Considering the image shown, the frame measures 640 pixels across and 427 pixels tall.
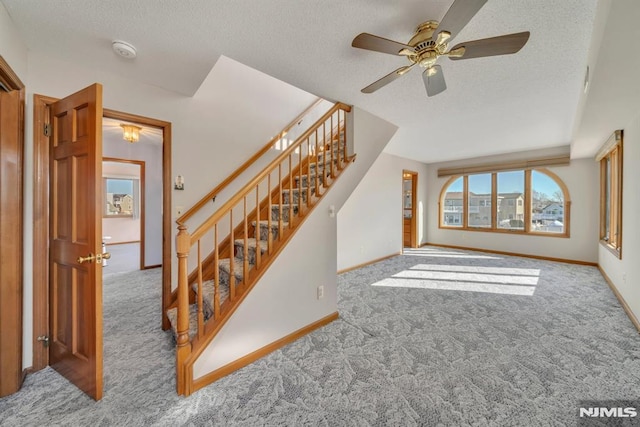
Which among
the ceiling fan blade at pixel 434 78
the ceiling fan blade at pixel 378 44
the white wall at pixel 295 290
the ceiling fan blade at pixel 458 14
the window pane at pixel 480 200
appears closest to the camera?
the ceiling fan blade at pixel 458 14

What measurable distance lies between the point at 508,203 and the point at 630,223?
3.15m

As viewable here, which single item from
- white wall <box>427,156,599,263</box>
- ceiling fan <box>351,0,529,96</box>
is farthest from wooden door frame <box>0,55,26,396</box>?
white wall <box>427,156,599,263</box>

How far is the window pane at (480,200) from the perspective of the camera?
5984 millimetres

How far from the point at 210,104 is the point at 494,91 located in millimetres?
2940

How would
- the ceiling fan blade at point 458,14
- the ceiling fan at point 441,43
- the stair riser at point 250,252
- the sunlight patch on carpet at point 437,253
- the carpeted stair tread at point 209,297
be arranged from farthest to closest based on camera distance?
1. the sunlight patch on carpet at point 437,253
2. the stair riser at point 250,252
3. the carpeted stair tread at point 209,297
4. the ceiling fan at point 441,43
5. the ceiling fan blade at point 458,14

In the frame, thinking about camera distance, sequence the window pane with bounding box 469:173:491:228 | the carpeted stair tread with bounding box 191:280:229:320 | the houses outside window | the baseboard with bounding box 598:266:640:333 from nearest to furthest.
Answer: the carpeted stair tread with bounding box 191:280:229:320 < the baseboard with bounding box 598:266:640:333 < the houses outside window < the window pane with bounding box 469:173:491:228

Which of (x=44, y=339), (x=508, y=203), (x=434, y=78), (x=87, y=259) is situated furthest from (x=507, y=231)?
(x=44, y=339)

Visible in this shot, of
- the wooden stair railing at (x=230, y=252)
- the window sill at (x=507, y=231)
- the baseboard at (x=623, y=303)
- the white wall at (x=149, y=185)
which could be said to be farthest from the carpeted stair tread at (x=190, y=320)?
the window sill at (x=507, y=231)

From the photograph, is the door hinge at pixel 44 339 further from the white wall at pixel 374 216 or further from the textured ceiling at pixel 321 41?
the white wall at pixel 374 216

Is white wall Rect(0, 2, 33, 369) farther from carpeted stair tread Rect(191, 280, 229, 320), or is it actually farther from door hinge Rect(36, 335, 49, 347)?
carpeted stair tread Rect(191, 280, 229, 320)

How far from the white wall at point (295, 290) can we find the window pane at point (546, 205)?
4.68m

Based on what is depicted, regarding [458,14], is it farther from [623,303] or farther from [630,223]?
[623,303]

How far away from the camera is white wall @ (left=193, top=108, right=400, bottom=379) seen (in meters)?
1.79

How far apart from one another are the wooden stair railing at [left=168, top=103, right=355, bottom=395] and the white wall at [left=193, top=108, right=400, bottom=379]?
0.07 metres
